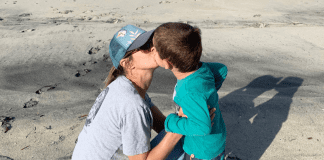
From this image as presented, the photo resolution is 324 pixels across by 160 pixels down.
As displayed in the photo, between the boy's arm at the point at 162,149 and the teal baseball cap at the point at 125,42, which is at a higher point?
the teal baseball cap at the point at 125,42

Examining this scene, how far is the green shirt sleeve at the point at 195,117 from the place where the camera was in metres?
1.40

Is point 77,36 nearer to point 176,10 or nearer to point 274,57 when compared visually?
point 176,10

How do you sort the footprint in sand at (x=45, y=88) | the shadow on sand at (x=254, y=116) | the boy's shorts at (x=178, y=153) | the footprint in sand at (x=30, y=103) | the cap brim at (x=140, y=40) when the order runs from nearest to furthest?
1. the cap brim at (x=140, y=40)
2. the boy's shorts at (x=178, y=153)
3. the shadow on sand at (x=254, y=116)
4. the footprint in sand at (x=30, y=103)
5. the footprint in sand at (x=45, y=88)

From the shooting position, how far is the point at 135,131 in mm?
1396

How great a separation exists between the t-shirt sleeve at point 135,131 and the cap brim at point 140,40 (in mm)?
441

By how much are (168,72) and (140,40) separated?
3087 millimetres

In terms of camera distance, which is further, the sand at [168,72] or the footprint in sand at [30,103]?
the footprint in sand at [30,103]

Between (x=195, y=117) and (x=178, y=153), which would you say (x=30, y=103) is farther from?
(x=195, y=117)

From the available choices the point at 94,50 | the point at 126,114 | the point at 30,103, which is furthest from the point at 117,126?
the point at 94,50

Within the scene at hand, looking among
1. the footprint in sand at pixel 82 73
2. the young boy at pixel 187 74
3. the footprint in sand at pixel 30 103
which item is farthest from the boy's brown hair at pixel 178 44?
the footprint in sand at pixel 82 73

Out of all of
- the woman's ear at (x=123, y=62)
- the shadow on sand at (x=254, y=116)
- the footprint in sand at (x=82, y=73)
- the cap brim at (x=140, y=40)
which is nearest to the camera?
the cap brim at (x=140, y=40)

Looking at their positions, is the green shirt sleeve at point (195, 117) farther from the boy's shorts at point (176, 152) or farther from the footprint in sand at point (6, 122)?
the footprint in sand at point (6, 122)

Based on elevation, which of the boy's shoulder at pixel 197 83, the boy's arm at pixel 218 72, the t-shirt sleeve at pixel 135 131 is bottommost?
the t-shirt sleeve at pixel 135 131

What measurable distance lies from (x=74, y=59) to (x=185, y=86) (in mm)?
4140
